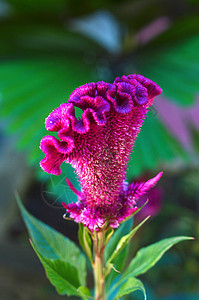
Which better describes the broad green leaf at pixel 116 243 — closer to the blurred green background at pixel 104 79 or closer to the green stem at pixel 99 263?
the green stem at pixel 99 263

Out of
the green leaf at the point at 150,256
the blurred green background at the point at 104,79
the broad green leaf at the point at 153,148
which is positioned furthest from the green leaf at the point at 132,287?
the broad green leaf at the point at 153,148

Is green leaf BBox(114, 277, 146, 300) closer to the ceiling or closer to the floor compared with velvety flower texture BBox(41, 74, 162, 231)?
closer to the floor

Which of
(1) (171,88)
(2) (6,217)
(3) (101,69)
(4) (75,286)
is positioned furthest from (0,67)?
(4) (75,286)

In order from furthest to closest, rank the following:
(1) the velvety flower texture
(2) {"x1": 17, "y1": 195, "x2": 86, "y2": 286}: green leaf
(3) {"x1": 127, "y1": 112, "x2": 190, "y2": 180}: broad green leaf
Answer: (3) {"x1": 127, "y1": 112, "x2": 190, "y2": 180}: broad green leaf, (2) {"x1": 17, "y1": 195, "x2": 86, "y2": 286}: green leaf, (1) the velvety flower texture

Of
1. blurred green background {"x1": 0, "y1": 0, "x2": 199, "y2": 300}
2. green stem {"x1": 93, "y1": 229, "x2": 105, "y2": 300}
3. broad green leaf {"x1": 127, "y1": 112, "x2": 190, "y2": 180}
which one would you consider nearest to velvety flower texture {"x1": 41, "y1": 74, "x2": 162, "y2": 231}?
green stem {"x1": 93, "y1": 229, "x2": 105, "y2": 300}

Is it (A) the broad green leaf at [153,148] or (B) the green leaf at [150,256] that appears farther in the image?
(A) the broad green leaf at [153,148]

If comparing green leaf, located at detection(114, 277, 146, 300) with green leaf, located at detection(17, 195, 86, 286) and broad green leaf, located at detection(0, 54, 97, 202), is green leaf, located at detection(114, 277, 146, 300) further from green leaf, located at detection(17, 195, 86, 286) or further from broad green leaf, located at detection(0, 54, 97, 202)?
broad green leaf, located at detection(0, 54, 97, 202)
